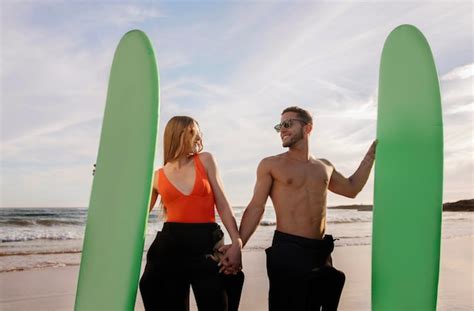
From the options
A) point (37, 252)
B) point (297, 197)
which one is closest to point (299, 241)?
point (297, 197)

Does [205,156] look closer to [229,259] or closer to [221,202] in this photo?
[221,202]

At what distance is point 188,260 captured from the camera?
2.92 meters

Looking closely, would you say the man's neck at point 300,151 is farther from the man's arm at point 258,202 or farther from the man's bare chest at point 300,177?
the man's arm at point 258,202

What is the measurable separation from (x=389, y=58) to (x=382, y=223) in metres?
1.09

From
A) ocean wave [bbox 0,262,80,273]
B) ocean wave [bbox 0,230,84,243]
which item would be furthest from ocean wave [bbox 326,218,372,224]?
ocean wave [bbox 0,262,80,273]

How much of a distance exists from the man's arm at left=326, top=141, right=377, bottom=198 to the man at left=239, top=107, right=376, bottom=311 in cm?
15

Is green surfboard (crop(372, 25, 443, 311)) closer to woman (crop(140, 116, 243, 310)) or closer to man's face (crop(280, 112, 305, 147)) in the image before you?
man's face (crop(280, 112, 305, 147))

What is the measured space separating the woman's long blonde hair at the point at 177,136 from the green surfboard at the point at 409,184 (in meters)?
1.33

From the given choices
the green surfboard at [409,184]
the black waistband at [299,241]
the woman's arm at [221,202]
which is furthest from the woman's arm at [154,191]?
the green surfboard at [409,184]

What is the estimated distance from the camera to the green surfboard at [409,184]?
346 centimetres

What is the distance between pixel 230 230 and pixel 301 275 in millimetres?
467

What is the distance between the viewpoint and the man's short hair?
3.31 meters

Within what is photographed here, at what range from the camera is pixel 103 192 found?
3.56 meters

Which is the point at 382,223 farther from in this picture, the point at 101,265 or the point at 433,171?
the point at 101,265
